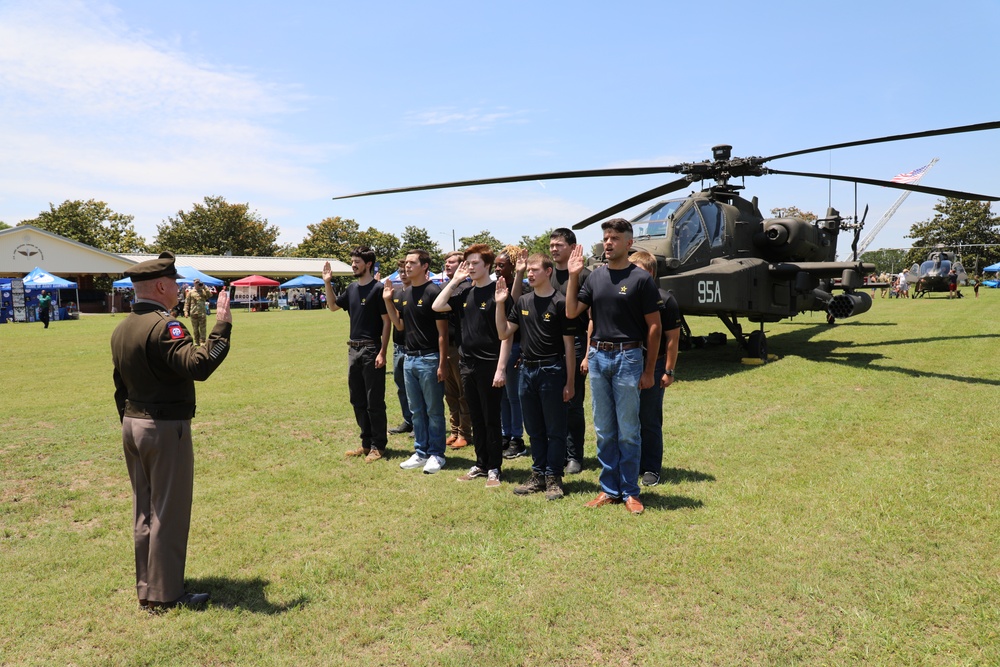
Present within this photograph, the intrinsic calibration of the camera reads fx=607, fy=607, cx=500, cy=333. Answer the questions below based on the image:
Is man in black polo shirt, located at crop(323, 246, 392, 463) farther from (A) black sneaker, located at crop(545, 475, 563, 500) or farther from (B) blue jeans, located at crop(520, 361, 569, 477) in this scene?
(A) black sneaker, located at crop(545, 475, 563, 500)

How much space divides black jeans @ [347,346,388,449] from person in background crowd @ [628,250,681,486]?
8.47ft

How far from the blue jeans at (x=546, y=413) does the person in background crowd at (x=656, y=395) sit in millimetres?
725

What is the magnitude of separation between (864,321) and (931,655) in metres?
19.1

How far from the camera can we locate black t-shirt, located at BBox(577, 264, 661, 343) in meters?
4.41

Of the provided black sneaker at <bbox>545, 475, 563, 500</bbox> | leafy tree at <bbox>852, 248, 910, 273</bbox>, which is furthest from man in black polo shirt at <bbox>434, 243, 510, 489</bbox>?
leafy tree at <bbox>852, 248, 910, 273</bbox>

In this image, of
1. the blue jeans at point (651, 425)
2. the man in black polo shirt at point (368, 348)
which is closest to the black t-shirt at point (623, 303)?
the blue jeans at point (651, 425)

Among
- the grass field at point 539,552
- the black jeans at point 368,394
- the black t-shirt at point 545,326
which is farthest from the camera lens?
the black jeans at point 368,394

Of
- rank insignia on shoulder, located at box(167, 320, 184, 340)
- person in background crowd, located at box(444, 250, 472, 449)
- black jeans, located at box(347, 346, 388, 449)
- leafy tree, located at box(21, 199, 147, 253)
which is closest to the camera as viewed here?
rank insignia on shoulder, located at box(167, 320, 184, 340)

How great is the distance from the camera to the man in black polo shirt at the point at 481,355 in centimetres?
532

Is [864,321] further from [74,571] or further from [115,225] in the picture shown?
[115,225]

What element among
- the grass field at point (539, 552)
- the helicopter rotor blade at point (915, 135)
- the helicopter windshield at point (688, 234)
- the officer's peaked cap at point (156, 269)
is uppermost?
the helicopter rotor blade at point (915, 135)

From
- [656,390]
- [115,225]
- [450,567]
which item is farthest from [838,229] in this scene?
[115,225]

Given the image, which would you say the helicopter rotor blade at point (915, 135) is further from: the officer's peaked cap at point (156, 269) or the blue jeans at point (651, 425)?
the officer's peaked cap at point (156, 269)

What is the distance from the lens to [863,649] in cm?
291
